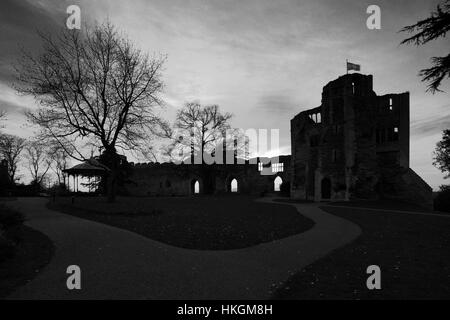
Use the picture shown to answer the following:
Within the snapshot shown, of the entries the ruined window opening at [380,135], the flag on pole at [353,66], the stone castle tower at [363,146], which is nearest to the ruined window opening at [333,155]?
the stone castle tower at [363,146]

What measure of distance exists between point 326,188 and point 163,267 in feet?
100

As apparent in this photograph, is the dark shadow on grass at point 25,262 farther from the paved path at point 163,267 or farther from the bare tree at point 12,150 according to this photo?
the bare tree at point 12,150

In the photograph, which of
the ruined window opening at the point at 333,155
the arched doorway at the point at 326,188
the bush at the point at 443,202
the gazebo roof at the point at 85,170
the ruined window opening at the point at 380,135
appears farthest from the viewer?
the arched doorway at the point at 326,188

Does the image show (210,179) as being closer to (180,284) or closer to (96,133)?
(96,133)

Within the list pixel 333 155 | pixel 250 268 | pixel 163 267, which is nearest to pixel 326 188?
pixel 333 155

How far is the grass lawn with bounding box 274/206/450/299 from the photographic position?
5633mm

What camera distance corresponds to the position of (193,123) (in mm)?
47688

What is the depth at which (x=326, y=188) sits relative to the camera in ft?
114

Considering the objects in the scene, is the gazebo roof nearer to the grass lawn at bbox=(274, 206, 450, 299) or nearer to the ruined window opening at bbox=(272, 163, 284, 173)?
the grass lawn at bbox=(274, 206, 450, 299)

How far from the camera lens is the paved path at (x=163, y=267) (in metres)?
5.58

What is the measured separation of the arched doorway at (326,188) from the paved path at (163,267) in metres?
24.1

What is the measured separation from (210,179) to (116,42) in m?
30.1

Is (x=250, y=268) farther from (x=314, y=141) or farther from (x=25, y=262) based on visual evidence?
(x=314, y=141)
